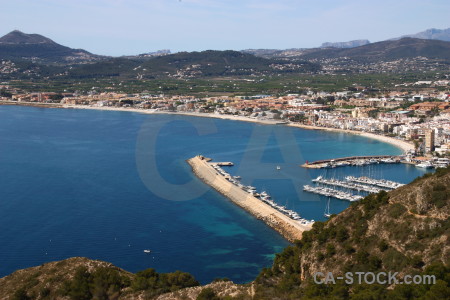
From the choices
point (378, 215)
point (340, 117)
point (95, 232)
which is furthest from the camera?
point (340, 117)

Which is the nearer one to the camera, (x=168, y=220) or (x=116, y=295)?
(x=116, y=295)

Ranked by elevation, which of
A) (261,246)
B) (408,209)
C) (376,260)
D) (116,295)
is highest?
(408,209)

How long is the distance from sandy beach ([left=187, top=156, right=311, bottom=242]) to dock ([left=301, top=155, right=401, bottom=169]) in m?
3.33

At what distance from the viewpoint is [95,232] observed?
10.4 m

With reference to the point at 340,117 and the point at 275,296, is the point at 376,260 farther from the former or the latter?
the point at 340,117

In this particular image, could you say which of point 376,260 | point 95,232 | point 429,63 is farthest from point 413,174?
point 429,63

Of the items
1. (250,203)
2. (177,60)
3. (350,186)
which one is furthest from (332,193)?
(177,60)

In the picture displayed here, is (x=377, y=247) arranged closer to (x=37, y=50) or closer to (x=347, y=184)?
(x=347, y=184)

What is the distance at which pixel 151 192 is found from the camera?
13.4 metres

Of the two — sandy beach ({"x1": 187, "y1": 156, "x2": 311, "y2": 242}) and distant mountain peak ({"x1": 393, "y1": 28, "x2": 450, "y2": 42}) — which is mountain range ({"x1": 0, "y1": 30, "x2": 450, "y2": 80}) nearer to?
sandy beach ({"x1": 187, "y1": 156, "x2": 311, "y2": 242})

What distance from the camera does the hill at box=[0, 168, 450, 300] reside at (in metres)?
5.17

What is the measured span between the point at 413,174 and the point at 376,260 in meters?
11.0

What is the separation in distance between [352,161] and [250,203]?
6.15 m

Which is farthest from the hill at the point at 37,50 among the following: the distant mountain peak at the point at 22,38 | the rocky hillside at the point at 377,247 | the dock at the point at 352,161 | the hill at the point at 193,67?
the rocky hillside at the point at 377,247
